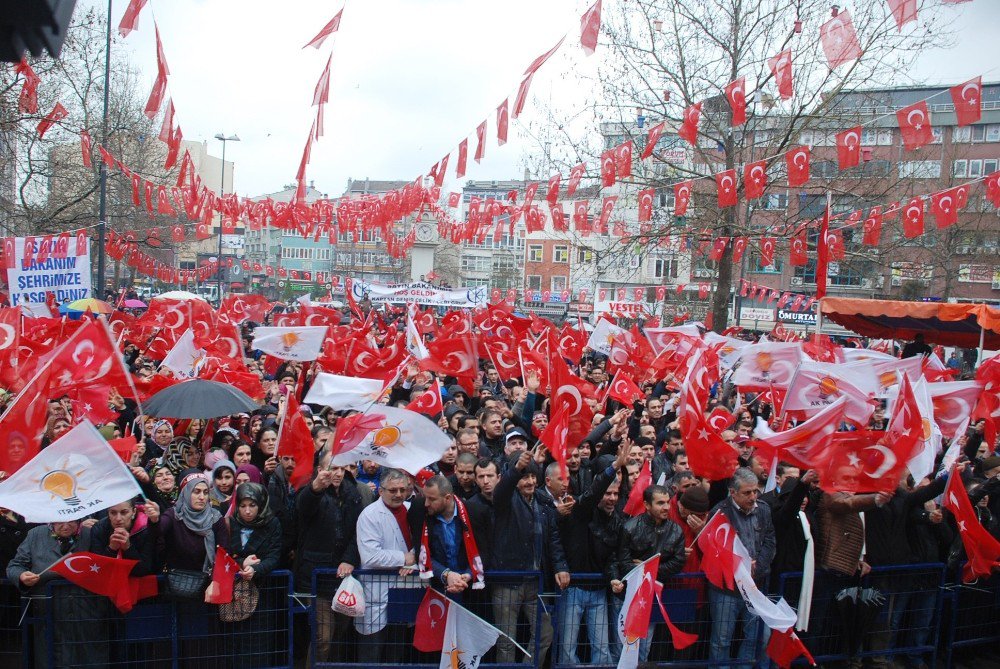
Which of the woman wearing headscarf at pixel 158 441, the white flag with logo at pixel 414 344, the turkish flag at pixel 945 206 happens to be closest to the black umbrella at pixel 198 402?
the woman wearing headscarf at pixel 158 441

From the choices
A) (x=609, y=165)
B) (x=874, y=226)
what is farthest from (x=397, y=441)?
(x=874, y=226)

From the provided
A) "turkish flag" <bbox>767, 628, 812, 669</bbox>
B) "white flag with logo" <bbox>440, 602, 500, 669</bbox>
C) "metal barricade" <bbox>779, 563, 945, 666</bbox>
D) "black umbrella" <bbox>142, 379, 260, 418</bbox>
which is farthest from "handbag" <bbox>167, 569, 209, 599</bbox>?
"metal barricade" <bbox>779, 563, 945, 666</bbox>

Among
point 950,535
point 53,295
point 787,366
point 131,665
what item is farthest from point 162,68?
point 950,535

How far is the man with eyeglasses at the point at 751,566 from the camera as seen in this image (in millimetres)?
5820

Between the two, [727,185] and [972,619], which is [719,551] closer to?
[972,619]

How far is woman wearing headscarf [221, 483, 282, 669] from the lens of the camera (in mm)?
5398

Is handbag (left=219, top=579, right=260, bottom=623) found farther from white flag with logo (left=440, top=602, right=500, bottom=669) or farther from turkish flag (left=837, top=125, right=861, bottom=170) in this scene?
turkish flag (left=837, top=125, right=861, bottom=170)

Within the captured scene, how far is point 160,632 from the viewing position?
5258 mm

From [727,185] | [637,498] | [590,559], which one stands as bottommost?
[590,559]

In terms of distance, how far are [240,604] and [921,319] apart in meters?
11.9

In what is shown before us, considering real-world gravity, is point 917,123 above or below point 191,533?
above

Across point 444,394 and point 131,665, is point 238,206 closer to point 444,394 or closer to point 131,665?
point 444,394

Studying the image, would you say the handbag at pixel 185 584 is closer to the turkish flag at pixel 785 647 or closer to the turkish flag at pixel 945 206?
the turkish flag at pixel 785 647

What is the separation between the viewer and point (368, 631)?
547 cm
